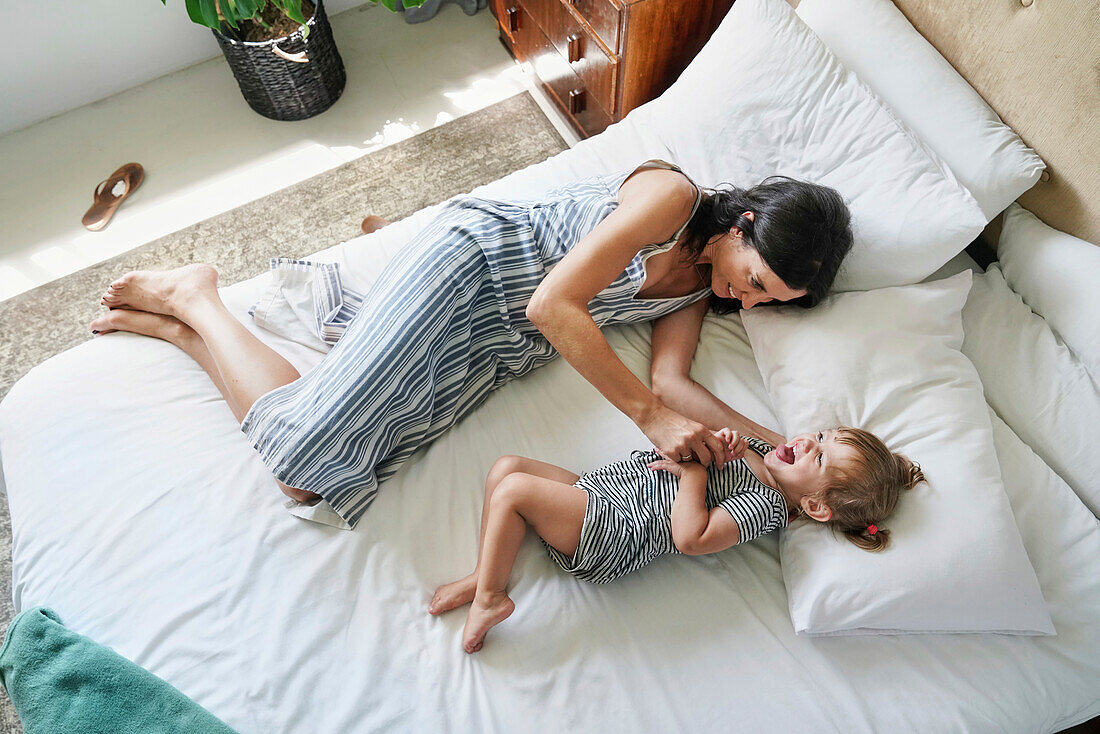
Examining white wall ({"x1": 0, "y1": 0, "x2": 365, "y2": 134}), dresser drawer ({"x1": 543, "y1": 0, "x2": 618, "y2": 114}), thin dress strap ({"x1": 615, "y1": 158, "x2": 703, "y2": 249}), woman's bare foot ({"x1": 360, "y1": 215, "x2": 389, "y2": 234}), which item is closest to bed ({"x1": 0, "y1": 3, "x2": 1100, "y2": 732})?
thin dress strap ({"x1": 615, "y1": 158, "x2": 703, "y2": 249})

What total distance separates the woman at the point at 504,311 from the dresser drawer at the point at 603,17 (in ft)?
1.57

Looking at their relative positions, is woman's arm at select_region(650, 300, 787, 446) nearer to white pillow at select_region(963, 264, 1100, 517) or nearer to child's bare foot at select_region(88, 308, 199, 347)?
white pillow at select_region(963, 264, 1100, 517)

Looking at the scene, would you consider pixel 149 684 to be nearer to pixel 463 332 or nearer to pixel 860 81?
pixel 463 332

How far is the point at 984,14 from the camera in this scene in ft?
4.08

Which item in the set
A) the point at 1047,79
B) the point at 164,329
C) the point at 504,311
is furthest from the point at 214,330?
the point at 1047,79

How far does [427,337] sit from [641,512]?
47 cm

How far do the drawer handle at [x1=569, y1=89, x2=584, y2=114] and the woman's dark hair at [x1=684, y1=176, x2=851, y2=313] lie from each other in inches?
34.0

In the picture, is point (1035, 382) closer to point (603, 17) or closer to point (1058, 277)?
point (1058, 277)

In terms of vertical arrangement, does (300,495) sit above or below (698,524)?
above

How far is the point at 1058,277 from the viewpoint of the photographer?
1156 millimetres

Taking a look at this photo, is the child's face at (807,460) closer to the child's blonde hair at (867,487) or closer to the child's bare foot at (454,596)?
Result: the child's blonde hair at (867,487)

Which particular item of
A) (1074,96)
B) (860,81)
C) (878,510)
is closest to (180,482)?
(878,510)

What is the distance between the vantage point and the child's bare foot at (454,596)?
108 cm

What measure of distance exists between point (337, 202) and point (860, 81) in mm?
1446
